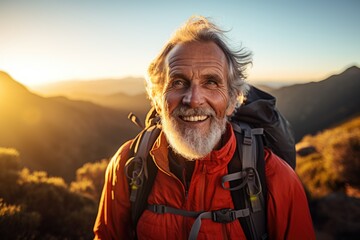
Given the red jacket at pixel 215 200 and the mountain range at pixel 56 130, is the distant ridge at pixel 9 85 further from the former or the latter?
the red jacket at pixel 215 200

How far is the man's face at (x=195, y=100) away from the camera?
7.76ft

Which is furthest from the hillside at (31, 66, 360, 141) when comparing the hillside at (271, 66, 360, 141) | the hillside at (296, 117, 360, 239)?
the hillside at (296, 117, 360, 239)

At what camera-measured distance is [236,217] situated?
209 centimetres

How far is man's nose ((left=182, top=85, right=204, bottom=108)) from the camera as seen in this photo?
2.32 m

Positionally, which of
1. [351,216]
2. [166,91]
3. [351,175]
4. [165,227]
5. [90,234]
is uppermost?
[166,91]

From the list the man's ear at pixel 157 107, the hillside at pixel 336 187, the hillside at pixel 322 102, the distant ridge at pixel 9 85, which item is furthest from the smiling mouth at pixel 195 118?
the hillside at pixel 322 102

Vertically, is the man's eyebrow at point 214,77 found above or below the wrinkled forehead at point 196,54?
below

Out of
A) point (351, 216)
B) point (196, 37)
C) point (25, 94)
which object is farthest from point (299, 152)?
point (25, 94)

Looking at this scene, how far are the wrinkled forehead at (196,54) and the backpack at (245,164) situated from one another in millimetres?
675

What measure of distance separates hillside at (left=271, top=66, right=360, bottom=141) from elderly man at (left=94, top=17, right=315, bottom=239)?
278 ft

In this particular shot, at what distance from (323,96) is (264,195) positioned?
13088cm

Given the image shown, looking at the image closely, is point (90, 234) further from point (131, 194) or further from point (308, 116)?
point (308, 116)

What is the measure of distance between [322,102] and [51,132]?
368 feet

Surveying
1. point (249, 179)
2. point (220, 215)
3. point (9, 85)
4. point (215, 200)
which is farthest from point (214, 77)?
point (9, 85)
